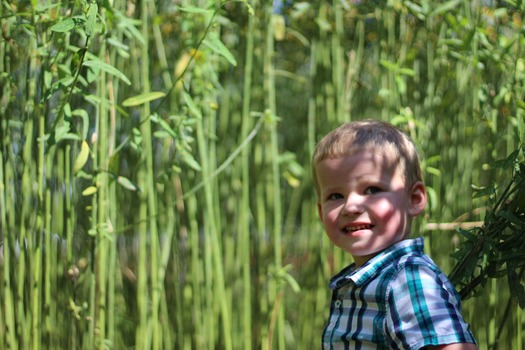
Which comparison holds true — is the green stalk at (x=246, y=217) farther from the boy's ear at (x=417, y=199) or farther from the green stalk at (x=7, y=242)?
the boy's ear at (x=417, y=199)

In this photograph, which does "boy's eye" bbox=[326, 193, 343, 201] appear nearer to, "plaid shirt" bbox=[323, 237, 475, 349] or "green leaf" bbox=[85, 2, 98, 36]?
"plaid shirt" bbox=[323, 237, 475, 349]

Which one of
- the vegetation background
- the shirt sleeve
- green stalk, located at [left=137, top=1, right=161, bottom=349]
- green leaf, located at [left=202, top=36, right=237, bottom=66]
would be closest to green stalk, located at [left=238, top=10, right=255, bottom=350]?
the vegetation background

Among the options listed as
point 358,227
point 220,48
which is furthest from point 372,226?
point 220,48

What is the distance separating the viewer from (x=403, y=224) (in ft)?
3.59

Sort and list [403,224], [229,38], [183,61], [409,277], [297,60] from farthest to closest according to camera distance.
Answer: [297,60] < [229,38] < [183,61] < [403,224] < [409,277]

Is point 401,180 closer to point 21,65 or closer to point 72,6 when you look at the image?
point 72,6

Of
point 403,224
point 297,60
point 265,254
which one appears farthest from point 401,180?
point 297,60

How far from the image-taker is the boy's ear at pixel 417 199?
1.11 meters

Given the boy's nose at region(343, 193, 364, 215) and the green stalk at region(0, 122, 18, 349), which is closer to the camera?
the boy's nose at region(343, 193, 364, 215)

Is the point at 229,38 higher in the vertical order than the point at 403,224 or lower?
higher

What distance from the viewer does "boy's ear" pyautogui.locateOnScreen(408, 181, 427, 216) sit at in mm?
1114

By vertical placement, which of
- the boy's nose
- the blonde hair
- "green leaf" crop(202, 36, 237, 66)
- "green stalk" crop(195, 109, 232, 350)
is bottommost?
"green stalk" crop(195, 109, 232, 350)

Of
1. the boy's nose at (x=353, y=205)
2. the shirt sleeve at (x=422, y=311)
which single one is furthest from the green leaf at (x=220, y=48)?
the shirt sleeve at (x=422, y=311)

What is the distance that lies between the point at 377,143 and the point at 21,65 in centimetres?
87
